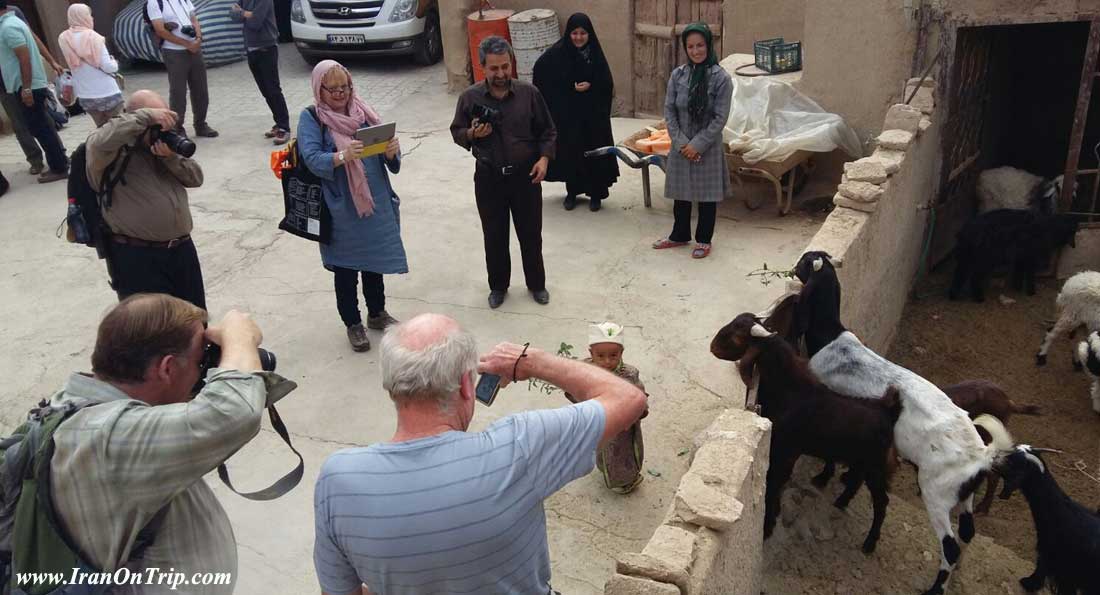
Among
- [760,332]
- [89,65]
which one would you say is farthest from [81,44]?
[760,332]

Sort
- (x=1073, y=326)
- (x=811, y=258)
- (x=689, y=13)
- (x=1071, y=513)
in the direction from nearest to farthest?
(x=1071, y=513)
(x=811, y=258)
(x=1073, y=326)
(x=689, y=13)

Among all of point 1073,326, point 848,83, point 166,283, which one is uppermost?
point 848,83

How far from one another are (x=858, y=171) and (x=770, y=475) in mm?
2326

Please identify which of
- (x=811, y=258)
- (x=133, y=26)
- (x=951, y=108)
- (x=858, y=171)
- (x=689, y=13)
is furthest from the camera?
(x=133, y=26)

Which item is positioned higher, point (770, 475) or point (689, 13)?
point (689, 13)

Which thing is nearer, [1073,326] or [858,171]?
[858,171]

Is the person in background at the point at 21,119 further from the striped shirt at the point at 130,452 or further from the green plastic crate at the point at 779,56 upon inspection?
the striped shirt at the point at 130,452

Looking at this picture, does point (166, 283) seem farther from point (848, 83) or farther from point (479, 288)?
point (848, 83)

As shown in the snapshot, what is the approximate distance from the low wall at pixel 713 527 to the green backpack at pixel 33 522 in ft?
5.12

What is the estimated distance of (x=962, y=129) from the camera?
25.0ft

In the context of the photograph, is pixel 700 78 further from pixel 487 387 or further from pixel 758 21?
pixel 487 387

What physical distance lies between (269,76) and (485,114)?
4.95 metres

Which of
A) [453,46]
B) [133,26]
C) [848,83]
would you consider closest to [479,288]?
[848,83]

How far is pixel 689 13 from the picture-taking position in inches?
391
